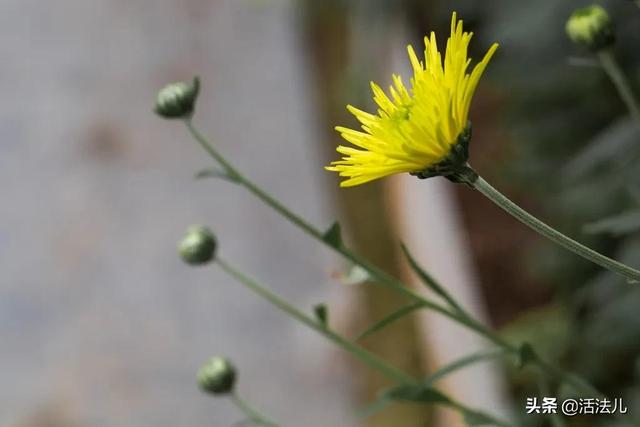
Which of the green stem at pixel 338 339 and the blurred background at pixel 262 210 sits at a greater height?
the blurred background at pixel 262 210

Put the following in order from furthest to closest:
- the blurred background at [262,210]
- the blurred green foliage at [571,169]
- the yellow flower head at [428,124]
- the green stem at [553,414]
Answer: the blurred background at [262,210]
the blurred green foliage at [571,169]
the green stem at [553,414]
the yellow flower head at [428,124]

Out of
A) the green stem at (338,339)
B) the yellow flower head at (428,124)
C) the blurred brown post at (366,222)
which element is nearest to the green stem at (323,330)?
the green stem at (338,339)

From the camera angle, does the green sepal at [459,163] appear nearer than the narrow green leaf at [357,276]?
Yes

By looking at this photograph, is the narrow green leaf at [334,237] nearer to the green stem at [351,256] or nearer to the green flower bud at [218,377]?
the green stem at [351,256]

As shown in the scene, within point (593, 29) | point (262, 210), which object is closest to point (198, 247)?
point (593, 29)

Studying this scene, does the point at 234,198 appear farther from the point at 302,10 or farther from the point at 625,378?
the point at 625,378

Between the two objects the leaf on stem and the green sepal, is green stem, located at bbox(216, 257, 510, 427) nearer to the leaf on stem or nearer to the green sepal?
the leaf on stem

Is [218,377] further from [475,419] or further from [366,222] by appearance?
[366,222]
